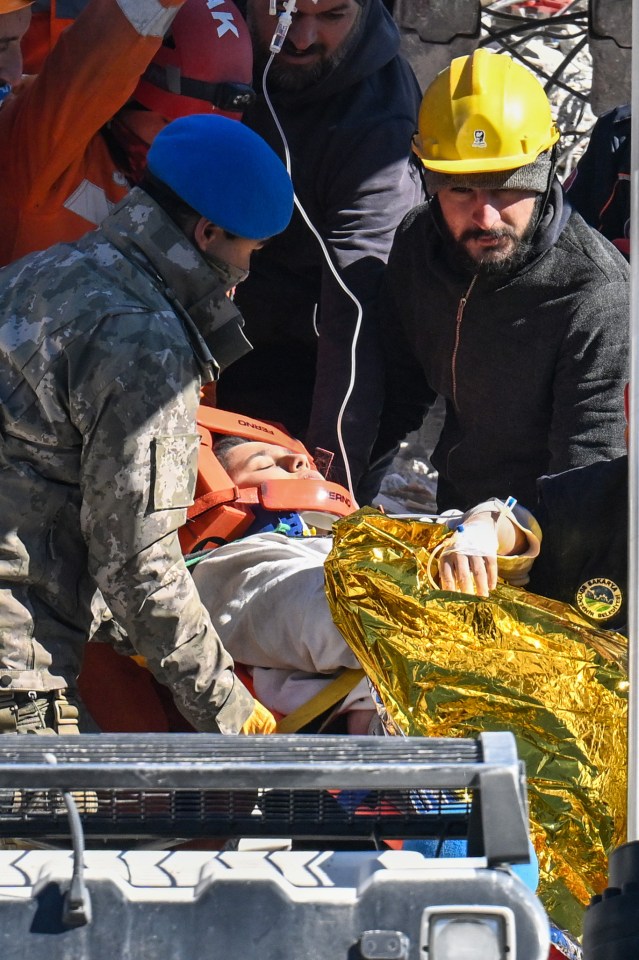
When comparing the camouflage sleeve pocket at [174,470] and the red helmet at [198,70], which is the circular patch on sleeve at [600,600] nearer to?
the camouflage sleeve pocket at [174,470]

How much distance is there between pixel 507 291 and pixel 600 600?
4.14 feet

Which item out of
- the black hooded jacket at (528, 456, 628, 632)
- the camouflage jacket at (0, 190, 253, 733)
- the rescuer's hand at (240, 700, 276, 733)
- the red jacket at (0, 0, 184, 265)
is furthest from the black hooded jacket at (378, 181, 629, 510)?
the camouflage jacket at (0, 190, 253, 733)

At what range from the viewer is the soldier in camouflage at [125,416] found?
263cm

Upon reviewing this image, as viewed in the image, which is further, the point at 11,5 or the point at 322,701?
the point at 11,5

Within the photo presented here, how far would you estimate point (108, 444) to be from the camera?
261 centimetres

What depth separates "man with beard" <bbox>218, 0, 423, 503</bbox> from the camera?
4367 millimetres

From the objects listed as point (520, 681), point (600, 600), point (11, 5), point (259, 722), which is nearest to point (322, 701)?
point (259, 722)

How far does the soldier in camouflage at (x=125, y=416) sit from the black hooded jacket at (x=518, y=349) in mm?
1292

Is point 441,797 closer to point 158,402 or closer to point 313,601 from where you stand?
point 158,402

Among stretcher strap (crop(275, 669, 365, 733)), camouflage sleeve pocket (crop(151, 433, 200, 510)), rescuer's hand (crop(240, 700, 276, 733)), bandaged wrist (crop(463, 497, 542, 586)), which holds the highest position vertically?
camouflage sleeve pocket (crop(151, 433, 200, 510))

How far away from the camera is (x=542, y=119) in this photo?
3996 mm

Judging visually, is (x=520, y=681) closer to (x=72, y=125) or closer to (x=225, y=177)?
(x=225, y=177)

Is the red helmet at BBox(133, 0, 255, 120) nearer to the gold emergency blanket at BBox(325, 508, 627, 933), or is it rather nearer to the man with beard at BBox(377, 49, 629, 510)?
the man with beard at BBox(377, 49, 629, 510)

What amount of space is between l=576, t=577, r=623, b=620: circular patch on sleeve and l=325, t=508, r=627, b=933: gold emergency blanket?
0.28ft
